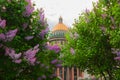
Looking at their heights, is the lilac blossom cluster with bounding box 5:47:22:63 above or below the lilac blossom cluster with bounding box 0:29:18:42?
below

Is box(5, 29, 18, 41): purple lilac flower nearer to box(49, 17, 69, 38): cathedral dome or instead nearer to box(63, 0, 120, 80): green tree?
box(63, 0, 120, 80): green tree

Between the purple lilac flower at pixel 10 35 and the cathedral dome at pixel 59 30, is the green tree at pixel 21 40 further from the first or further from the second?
the cathedral dome at pixel 59 30

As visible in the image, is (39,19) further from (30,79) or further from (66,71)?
(66,71)

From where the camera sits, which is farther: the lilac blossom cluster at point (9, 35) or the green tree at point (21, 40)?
the green tree at point (21, 40)

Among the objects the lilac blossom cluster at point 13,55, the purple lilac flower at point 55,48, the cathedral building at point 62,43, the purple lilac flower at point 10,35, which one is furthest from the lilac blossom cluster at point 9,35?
the cathedral building at point 62,43

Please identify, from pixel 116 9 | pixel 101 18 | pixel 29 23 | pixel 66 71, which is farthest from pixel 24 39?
pixel 66 71

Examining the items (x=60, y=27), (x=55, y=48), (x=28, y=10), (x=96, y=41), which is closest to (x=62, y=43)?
(x=60, y=27)

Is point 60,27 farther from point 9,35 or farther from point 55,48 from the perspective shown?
point 9,35

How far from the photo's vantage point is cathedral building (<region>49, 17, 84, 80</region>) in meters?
112

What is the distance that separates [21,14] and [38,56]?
7.88 feet

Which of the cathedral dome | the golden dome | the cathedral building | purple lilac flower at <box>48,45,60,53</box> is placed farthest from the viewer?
the golden dome

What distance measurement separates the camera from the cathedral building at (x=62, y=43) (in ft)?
369

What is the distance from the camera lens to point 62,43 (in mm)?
116500

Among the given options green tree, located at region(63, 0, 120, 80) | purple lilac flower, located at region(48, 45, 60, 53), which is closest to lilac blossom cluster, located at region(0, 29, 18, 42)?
purple lilac flower, located at region(48, 45, 60, 53)
